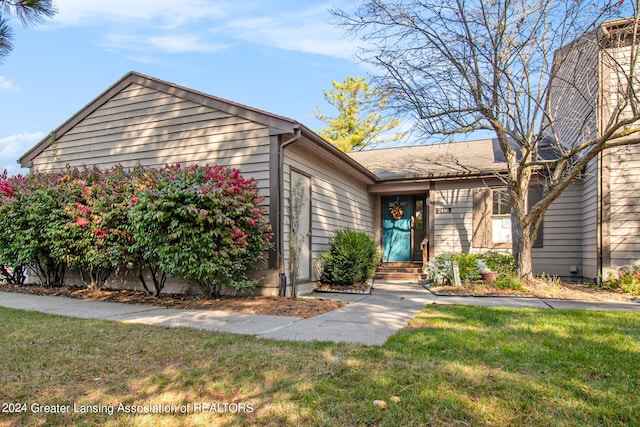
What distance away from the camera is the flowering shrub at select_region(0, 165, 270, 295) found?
19.4 ft

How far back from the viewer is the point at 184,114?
7.84 metres

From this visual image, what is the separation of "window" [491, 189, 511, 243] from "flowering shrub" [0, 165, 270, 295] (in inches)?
264

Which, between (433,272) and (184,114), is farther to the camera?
(433,272)

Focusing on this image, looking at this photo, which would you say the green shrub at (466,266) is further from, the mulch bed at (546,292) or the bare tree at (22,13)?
the bare tree at (22,13)

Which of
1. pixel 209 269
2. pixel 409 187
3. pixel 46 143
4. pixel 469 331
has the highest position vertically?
pixel 46 143

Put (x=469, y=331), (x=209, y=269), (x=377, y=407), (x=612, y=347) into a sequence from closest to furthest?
(x=377, y=407) < (x=612, y=347) < (x=469, y=331) < (x=209, y=269)

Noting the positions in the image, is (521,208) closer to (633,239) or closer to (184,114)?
(633,239)

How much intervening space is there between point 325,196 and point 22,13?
6.01 meters

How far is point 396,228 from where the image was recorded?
39.9ft

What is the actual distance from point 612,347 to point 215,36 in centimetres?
1176

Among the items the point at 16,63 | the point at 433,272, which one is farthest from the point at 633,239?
the point at 16,63

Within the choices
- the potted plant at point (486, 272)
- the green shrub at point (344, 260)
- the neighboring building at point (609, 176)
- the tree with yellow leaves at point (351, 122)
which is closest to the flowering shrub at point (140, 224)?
the green shrub at point (344, 260)

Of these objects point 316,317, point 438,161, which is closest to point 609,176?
point 438,161

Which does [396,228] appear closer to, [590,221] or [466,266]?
[466,266]
